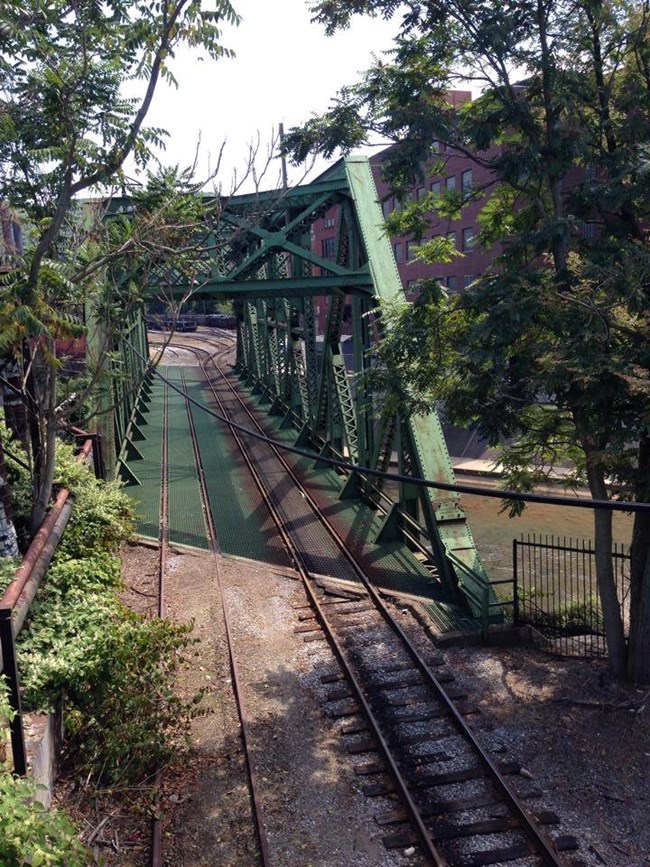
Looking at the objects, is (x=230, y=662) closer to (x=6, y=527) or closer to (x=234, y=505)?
(x=6, y=527)

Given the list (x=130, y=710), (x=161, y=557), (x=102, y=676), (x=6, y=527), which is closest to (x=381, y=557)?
(x=161, y=557)

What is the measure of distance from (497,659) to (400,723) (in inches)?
89.7

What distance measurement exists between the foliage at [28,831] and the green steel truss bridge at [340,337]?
5404mm

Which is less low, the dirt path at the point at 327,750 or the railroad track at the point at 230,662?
the railroad track at the point at 230,662

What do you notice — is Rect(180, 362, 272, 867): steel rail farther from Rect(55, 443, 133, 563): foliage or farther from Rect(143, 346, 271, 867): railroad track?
Rect(55, 443, 133, 563): foliage

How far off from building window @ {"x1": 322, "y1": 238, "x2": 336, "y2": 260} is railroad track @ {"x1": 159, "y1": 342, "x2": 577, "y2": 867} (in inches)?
1685

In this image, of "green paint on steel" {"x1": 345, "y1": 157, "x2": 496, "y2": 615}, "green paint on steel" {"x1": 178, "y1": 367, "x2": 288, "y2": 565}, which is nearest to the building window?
"green paint on steel" {"x1": 178, "y1": 367, "x2": 288, "y2": 565}

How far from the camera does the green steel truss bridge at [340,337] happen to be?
11859 millimetres

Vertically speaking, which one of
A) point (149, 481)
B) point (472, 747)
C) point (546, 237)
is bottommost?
point (472, 747)

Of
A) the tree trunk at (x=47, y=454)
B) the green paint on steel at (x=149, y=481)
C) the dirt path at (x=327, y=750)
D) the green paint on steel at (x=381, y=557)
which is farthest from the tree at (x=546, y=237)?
the green paint on steel at (x=149, y=481)

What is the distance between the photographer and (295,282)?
15.7 m

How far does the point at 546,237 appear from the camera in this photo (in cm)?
838

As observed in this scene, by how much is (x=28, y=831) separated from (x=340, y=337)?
13999 mm

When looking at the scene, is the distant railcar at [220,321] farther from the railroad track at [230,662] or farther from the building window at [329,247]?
the railroad track at [230,662]
